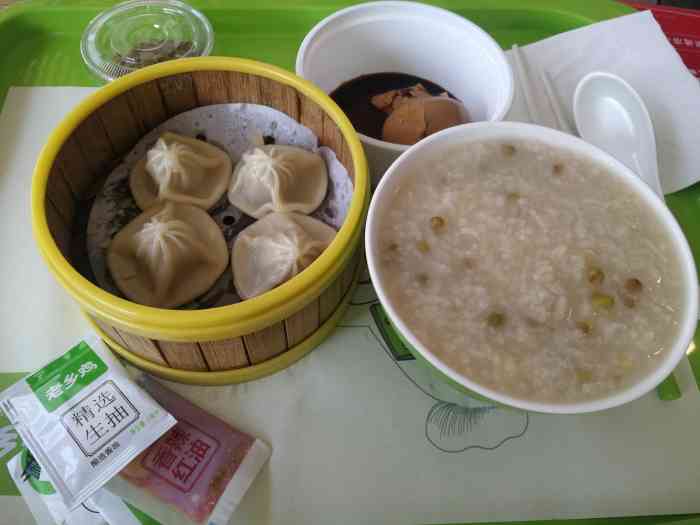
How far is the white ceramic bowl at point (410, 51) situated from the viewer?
3.91ft

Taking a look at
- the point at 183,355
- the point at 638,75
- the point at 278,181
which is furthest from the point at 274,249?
the point at 638,75

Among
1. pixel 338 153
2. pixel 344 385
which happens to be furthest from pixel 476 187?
pixel 344 385

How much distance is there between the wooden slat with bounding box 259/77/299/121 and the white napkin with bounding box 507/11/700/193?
0.52m

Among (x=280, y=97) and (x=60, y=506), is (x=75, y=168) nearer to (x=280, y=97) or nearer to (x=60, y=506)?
(x=280, y=97)

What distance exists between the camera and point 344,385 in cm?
103

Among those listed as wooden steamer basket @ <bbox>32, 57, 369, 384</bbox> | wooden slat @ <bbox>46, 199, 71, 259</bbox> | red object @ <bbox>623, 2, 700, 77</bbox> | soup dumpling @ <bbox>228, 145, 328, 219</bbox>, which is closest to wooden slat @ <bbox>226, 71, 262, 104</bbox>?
wooden steamer basket @ <bbox>32, 57, 369, 384</bbox>

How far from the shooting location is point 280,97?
1.13 meters

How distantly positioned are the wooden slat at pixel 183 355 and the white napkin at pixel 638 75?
90 cm

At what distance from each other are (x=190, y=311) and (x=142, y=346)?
159 mm

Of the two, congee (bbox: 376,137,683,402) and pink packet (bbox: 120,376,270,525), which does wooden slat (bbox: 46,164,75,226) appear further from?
congee (bbox: 376,137,683,402)

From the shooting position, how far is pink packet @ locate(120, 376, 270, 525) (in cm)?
89

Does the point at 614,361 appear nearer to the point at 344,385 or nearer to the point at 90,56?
the point at 344,385

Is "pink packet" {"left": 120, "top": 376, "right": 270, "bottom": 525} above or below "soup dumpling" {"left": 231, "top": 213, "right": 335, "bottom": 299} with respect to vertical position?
below

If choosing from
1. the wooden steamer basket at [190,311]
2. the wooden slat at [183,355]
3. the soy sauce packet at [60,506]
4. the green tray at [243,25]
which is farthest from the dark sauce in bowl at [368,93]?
the soy sauce packet at [60,506]
